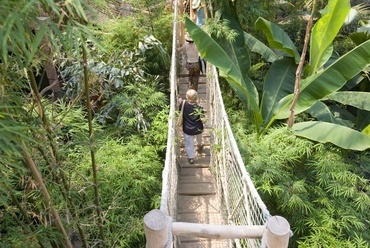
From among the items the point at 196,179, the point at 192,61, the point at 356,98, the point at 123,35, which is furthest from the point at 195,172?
the point at 123,35

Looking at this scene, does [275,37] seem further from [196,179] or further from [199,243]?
[199,243]

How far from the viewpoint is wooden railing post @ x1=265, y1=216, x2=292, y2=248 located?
3.88 feet

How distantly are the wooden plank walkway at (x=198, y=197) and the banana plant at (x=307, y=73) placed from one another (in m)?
0.62

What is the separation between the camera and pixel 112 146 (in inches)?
114

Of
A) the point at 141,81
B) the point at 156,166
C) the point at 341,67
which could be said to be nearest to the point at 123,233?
the point at 156,166

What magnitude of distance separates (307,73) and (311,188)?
1403 millimetres

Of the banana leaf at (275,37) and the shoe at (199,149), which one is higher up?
the banana leaf at (275,37)

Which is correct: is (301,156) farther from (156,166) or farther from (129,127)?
(129,127)

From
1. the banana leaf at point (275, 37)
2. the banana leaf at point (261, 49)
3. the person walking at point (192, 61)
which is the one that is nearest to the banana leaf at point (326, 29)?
the banana leaf at point (275, 37)

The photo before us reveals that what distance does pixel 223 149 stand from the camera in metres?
2.66

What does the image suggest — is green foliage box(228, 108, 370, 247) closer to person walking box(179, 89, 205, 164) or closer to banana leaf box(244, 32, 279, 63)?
person walking box(179, 89, 205, 164)

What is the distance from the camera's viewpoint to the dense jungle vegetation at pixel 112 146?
3.70 feet

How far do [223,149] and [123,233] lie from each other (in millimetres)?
917

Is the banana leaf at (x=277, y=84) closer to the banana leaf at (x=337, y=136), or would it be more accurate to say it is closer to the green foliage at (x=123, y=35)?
the banana leaf at (x=337, y=136)
